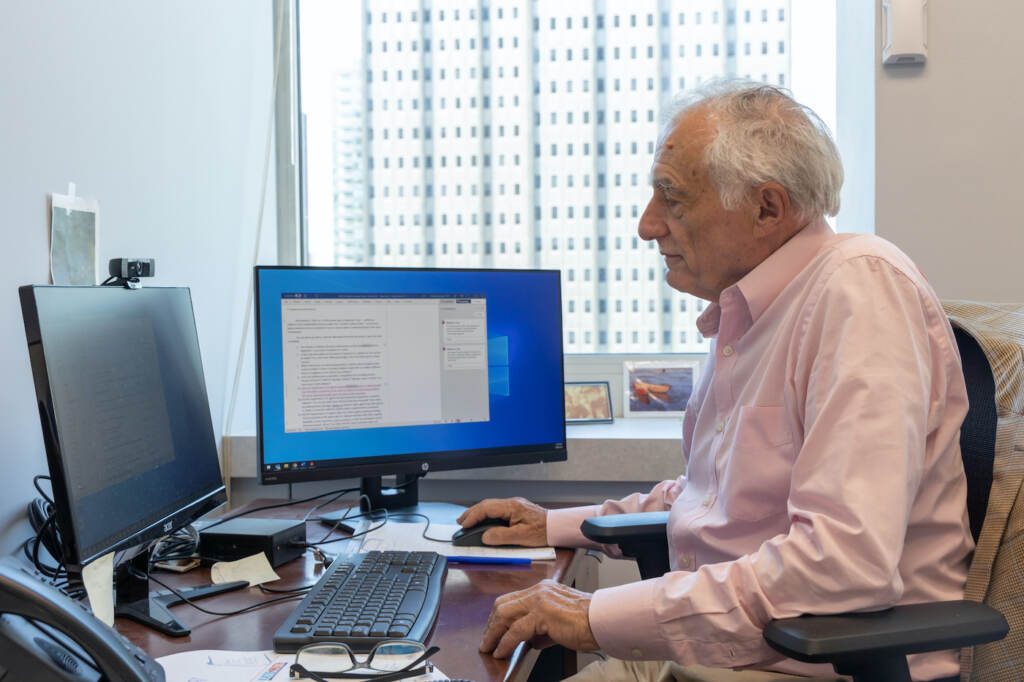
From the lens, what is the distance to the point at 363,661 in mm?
926

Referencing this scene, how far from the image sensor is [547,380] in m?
1.76

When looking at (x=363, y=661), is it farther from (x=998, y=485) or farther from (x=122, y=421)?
(x=998, y=485)

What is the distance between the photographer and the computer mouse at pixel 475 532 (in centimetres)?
144

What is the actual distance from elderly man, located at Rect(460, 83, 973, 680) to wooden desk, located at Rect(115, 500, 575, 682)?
0.04 m

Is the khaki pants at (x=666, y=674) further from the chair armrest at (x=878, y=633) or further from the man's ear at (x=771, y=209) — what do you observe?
the man's ear at (x=771, y=209)

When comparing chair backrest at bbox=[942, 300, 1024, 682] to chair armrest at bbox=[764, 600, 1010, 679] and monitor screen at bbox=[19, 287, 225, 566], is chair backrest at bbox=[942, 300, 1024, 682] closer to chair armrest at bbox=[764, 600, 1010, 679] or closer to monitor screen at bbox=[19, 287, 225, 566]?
chair armrest at bbox=[764, 600, 1010, 679]

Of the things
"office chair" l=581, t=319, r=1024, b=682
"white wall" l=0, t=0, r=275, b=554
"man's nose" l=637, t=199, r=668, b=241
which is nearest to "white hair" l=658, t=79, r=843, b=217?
"man's nose" l=637, t=199, r=668, b=241

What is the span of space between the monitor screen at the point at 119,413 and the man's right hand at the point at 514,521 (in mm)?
438

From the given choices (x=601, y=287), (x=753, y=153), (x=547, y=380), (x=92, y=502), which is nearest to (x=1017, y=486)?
(x=753, y=153)

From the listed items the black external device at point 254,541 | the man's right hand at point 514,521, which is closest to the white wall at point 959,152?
the man's right hand at point 514,521

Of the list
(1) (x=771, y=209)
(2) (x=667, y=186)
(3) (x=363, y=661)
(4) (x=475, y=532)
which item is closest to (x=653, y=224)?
(2) (x=667, y=186)

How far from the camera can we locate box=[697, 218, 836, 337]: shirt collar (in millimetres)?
1197

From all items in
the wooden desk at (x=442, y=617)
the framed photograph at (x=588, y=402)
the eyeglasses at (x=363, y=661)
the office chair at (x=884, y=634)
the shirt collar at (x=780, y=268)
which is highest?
the shirt collar at (x=780, y=268)

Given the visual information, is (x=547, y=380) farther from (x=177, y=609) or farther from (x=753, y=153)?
(x=177, y=609)
